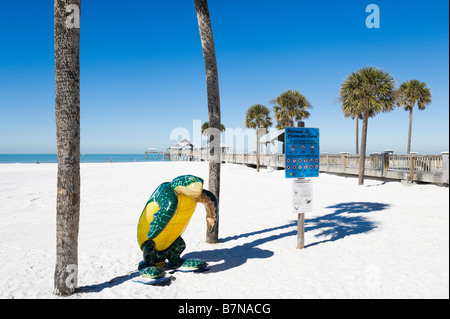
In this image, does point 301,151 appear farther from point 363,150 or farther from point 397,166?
Answer: point 397,166

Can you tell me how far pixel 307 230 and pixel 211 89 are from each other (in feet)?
15.6

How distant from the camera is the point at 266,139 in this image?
38.0m

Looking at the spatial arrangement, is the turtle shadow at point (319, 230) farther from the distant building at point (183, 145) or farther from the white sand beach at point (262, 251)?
the distant building at point (183, 145)

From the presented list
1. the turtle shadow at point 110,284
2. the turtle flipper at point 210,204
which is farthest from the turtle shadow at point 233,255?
the turtle shadow at point 110,284

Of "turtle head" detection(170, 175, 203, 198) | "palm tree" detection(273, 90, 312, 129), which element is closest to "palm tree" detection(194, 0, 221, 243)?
"turtle head" detection(170, 175, 203, 198)

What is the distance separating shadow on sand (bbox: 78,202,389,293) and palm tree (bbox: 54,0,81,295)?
Result: 1.10 meters

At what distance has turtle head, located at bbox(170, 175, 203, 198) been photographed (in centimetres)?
489

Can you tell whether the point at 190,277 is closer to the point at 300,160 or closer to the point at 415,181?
the point at 300,160

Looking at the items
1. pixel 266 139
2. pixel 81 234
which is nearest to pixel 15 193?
pixel 81 234

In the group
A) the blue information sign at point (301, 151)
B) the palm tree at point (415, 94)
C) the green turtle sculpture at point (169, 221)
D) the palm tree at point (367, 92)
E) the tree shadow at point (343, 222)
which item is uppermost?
the palm tree at point (415, 94)

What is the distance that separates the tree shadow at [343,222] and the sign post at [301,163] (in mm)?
1065

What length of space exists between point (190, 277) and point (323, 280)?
2.27m

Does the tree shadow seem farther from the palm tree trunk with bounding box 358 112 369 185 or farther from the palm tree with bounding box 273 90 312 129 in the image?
the palm tree with bounding box 273 90 312 129

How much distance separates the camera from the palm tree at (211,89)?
732 centimetres
